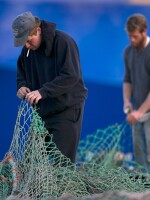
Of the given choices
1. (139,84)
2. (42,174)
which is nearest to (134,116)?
(139,84)

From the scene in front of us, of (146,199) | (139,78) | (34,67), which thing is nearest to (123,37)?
(139,78)

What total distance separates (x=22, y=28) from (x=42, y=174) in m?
1.22

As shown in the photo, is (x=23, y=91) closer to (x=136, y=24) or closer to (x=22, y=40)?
(x=22, y=40)

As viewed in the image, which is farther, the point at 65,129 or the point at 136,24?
the point at 136,24

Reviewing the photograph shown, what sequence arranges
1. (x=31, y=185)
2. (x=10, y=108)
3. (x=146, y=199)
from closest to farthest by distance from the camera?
(x=146, y=199), (x=31, y=185), (x=10, y=108)

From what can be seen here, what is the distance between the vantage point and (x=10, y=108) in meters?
8.19

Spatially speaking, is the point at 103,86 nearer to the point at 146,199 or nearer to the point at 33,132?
the point at 33,132

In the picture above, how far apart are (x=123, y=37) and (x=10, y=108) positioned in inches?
70.1

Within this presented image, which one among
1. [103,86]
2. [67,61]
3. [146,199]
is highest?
[103,86]

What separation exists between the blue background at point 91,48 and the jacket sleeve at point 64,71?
9.41 ft

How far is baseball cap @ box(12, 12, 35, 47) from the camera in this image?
5207mm

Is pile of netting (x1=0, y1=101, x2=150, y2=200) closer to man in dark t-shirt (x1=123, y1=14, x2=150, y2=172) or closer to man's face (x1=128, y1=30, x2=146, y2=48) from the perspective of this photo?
man in dark t-shirt (x1=123, y1=14, x2=150, y2=172)

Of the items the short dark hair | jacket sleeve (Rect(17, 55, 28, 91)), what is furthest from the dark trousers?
the short dark hair

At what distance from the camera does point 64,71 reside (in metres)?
5.30
